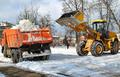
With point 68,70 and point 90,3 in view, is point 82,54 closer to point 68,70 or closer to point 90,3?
point 68,70

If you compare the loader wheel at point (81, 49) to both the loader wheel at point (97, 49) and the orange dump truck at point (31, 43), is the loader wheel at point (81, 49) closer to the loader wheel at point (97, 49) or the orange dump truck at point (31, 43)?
the loader wheel at point (97, 49)

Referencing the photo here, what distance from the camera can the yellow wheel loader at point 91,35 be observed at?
26.9m

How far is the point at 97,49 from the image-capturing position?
90.0 feet

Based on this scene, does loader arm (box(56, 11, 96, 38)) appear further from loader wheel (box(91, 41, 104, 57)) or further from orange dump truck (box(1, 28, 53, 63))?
orange dump truck (box(1, 28, 53, 63))

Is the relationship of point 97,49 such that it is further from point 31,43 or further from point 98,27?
point 31,43

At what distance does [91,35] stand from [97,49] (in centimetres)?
119

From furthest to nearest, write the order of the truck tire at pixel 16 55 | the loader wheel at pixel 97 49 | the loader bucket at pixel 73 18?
the loader wheel at pixel 97 49
the loader bucket at pixel 73 18
the truck tire at pixel 16 55

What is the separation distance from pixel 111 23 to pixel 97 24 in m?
35.2

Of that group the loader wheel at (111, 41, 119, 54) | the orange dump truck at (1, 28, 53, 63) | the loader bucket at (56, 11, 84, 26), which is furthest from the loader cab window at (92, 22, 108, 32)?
Answer: the orange dump truck at (1, 28, 53, 63)

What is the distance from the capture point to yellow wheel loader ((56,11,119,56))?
26922 mm

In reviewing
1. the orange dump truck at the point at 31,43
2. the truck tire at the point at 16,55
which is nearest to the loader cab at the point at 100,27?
the orange dump truck at the point at 31,43

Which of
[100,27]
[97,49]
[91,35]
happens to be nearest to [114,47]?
[100,27]

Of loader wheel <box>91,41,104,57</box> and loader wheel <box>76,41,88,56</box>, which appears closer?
loader wheel <box>91,41,104,57</box>

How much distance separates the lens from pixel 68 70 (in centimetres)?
1895
